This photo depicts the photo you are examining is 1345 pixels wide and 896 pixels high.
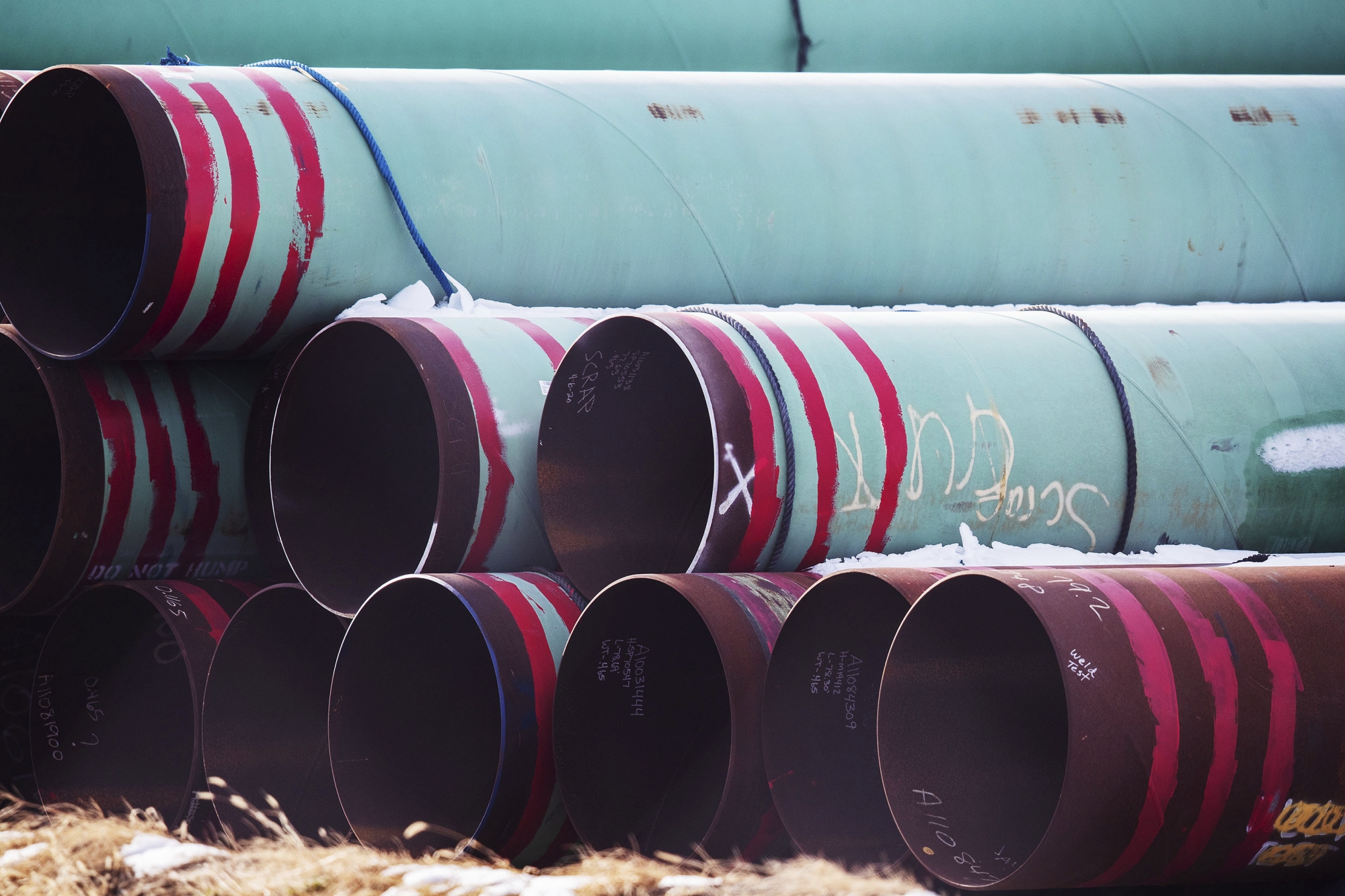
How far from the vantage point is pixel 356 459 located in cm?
378

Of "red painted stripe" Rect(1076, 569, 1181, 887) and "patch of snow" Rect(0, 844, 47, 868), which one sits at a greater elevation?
"red painted stripe" Rect(1076, 569, 1181, 887)

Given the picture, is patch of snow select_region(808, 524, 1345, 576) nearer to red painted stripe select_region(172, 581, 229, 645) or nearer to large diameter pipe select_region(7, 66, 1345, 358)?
large diameter pipe select_region(7, 66, 1345, 358)

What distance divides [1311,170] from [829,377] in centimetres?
257

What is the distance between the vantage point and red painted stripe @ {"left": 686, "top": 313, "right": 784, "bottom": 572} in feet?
9.82

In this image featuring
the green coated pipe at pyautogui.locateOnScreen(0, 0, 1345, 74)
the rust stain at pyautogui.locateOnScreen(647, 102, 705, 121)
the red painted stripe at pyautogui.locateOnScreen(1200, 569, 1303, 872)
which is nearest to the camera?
the red painted stripe at pyautogui.locateOnScreen(1200, 569, 1303, 872)

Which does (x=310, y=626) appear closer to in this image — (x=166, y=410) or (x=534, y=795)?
(x=166, y=410)

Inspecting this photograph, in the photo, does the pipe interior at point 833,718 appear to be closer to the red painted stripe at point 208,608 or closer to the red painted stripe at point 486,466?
the red painted stripe at point 486,466

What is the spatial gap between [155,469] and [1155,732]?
2.57m

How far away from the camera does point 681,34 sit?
5.46m

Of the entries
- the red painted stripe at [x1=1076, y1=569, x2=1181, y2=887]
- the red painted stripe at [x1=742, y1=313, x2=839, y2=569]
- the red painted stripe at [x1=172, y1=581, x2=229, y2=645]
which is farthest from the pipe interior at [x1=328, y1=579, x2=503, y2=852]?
the red painted stripe at [x1=1076, y1=569, x2=1181, y2=887]

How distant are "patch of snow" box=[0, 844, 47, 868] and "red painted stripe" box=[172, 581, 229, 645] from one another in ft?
2.01

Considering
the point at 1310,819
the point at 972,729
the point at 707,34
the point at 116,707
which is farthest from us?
the point at 707,34

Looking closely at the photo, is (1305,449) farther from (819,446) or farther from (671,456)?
(671,456)

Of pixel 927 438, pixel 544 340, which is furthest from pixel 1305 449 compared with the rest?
pixel 544 340
